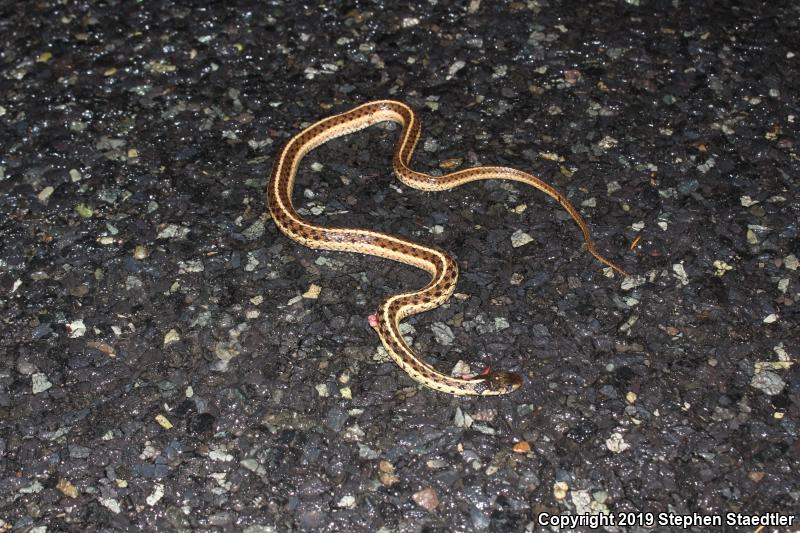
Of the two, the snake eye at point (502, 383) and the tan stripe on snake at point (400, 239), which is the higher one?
the tan stripe on snake at point (400, 239)

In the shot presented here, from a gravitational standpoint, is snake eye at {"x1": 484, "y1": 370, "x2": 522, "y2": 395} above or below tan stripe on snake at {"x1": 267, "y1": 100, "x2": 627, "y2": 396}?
below

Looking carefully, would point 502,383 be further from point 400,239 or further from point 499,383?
point 400,239

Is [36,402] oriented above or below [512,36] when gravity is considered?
below

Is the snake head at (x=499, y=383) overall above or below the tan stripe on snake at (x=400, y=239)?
below

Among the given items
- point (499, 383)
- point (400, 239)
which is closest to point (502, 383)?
point (499, 383)

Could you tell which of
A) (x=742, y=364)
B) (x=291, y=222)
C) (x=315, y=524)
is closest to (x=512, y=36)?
(x=291, y=222)

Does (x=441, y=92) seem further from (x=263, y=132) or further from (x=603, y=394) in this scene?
(x=603, y=394)
